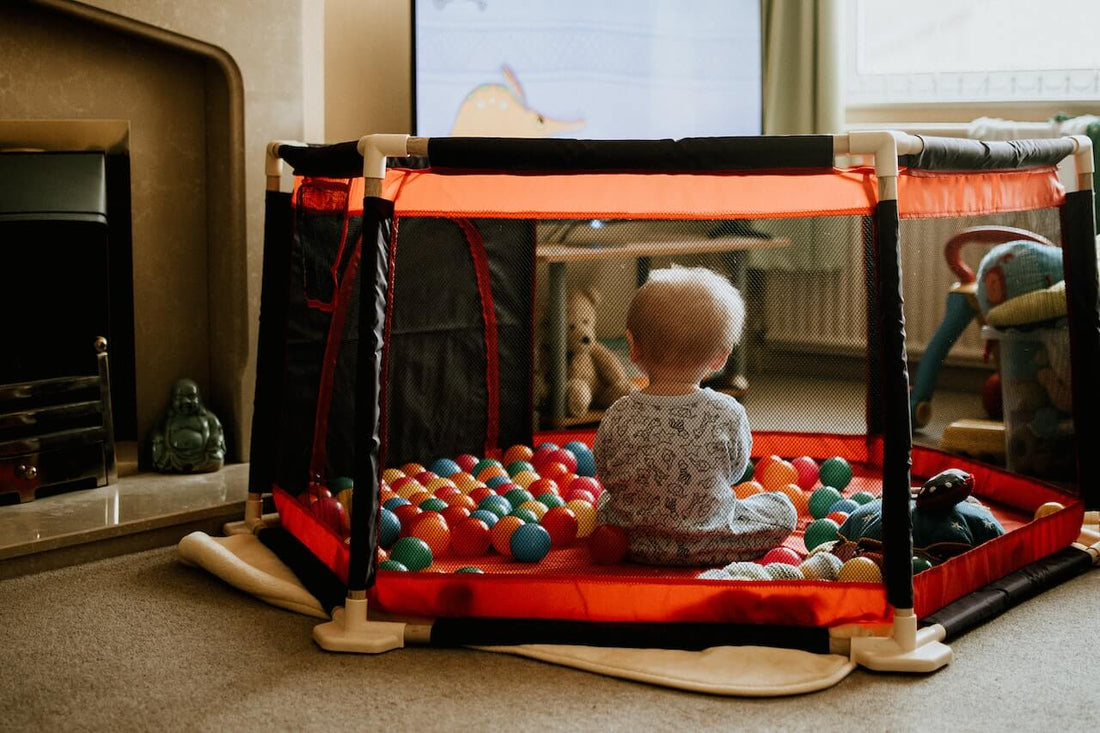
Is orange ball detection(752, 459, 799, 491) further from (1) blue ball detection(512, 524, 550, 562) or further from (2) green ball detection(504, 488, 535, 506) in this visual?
(1) blue ball detection(512, 524, 550, 562)

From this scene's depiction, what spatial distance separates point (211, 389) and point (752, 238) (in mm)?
1524

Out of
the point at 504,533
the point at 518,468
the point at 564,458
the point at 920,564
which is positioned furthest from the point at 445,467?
the point at 920,564

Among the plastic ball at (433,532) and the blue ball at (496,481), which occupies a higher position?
the blue ball at (496,481)

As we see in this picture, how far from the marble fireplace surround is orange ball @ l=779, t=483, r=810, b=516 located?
3.76 feet

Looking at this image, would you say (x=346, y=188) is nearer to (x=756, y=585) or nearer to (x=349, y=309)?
(x=349, y=309)

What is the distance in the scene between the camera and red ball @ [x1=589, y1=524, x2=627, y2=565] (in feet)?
6.00

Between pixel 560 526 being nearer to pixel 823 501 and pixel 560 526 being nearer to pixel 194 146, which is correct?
pixel 823 501

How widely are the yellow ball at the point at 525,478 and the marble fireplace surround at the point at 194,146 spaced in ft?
2.02

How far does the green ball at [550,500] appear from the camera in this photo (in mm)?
2150

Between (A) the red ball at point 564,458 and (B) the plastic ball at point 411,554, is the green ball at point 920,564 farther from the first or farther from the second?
(A) the red ball at point 564,458

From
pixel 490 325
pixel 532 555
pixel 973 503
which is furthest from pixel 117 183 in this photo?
pixel 973 503

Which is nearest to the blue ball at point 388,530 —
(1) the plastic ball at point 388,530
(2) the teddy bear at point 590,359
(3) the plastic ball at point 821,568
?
(1) the plastic ball at point 388,530

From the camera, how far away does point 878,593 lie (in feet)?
5.09

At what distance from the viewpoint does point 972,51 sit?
349cm
